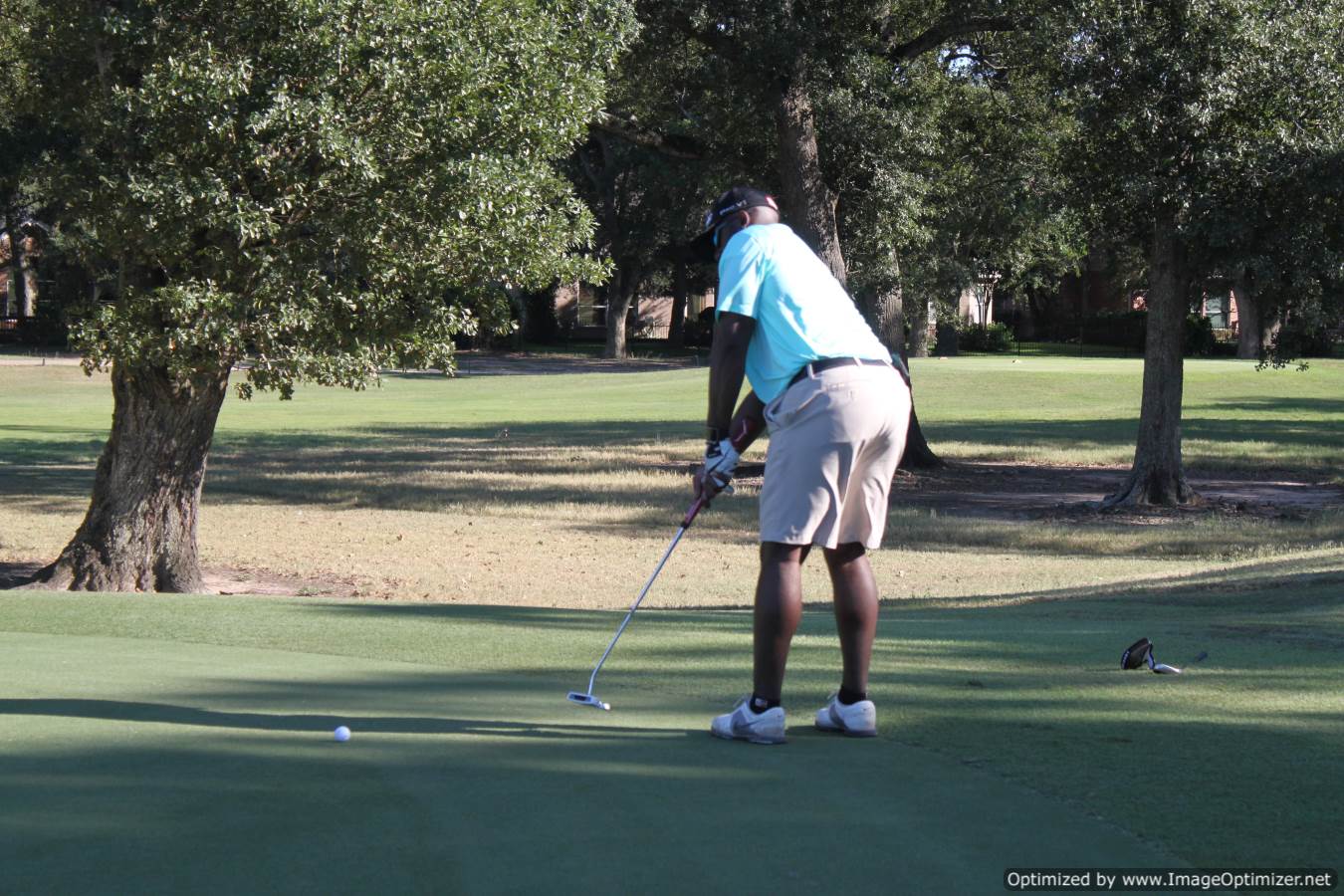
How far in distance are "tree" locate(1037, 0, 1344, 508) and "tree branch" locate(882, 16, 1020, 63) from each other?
Result: 265 centimetres

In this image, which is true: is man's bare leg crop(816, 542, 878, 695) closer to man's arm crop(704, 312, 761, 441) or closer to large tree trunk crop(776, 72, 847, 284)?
man's arm crop(704, 312, 761, 441)

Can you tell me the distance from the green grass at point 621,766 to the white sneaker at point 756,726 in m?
0.10

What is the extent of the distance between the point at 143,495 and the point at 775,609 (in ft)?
32.7

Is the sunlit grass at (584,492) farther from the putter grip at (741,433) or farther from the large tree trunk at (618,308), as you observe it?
Answer: the large tree trunk at (618,308)

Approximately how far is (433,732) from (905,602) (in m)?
8.06

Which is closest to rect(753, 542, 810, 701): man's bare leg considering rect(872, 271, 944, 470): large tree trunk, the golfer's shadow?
the golfer's shadow

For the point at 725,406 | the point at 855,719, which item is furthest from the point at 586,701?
the point at 725,406

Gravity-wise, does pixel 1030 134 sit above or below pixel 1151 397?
above

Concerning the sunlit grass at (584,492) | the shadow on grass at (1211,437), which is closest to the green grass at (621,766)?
the sunlit grass at (584,492)

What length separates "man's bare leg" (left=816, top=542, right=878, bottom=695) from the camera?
5.25 metres

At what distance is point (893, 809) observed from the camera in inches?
168

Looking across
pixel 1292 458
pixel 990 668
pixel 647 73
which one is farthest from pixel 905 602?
pixel 1292 458

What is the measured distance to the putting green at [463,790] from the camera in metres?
3.67

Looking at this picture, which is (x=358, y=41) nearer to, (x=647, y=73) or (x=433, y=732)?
(x=433, y=732)
